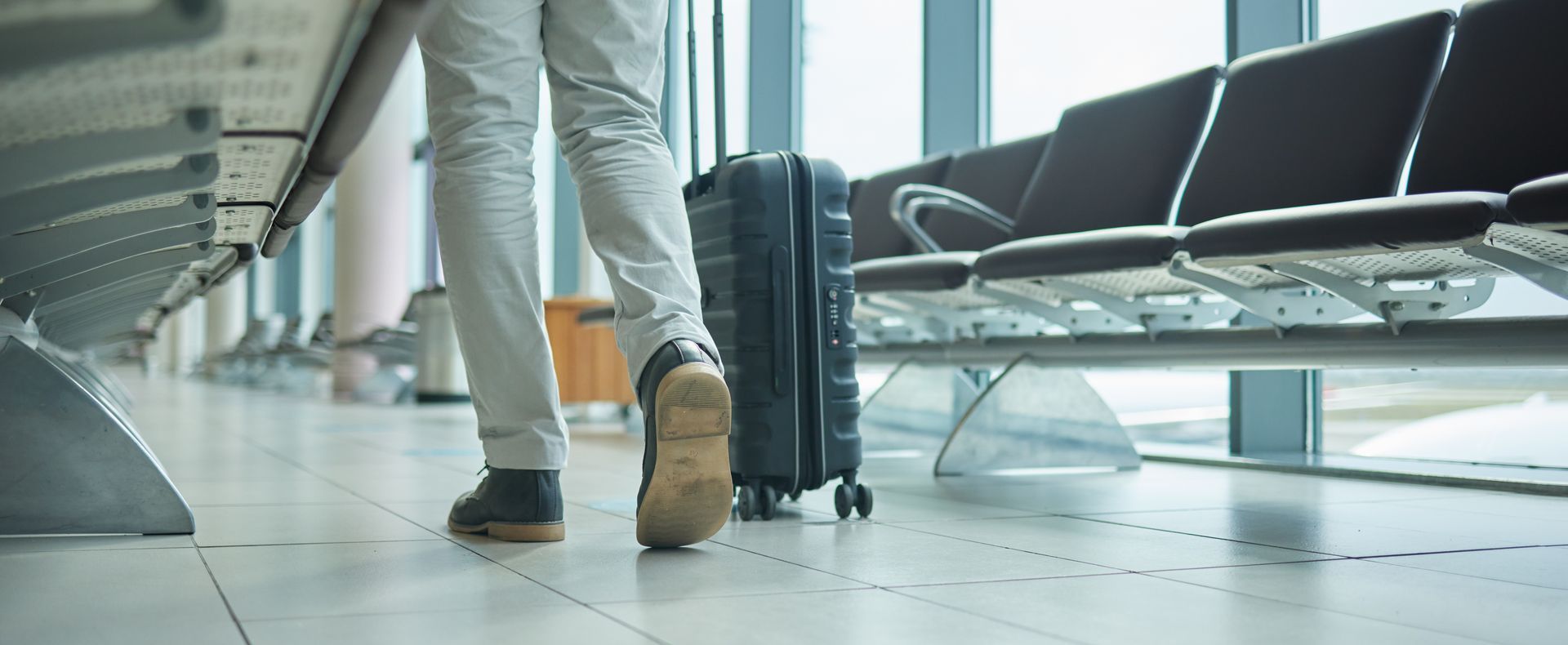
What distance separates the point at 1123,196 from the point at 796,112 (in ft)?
9.83

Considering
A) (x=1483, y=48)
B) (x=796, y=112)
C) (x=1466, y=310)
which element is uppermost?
(x=796, y=112)

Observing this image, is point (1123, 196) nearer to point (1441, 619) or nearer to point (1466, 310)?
point (1466, 310)

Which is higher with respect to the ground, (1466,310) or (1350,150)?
(1350,150)

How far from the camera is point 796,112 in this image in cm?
605

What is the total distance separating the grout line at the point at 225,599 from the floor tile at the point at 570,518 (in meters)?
0.35

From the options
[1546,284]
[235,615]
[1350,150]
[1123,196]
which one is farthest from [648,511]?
[1123,196]

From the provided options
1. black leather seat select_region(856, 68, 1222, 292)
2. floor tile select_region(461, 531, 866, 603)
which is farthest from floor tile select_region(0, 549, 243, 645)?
black leather seat select_region(856, 68, 1222, 292)

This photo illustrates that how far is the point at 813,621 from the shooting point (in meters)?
1.12

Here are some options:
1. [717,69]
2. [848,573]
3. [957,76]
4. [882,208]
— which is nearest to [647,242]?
[848,573]

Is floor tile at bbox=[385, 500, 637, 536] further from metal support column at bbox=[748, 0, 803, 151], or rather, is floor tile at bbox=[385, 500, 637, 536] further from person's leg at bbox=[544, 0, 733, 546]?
metal support column at bbox=[748, 0, 803, 151]

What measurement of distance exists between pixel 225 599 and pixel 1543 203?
1.62m

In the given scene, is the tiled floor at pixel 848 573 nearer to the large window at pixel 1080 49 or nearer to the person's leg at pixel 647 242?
the person's leg at pixel 647 242

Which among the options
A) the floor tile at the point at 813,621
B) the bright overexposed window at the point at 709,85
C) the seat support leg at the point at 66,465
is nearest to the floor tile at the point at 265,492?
the seat support leg at the point at 66,465

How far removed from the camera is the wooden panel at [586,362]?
5.51m
